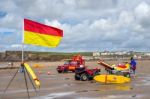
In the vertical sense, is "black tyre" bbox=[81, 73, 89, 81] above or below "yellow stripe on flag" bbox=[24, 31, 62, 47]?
below

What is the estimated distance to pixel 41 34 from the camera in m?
16.7

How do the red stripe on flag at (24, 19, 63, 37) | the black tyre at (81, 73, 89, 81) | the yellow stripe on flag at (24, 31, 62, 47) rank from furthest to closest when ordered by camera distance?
the black tyre at (81, 73, 89, 81) < the red stripe on flag at (24, 19, 63, 37) < the yellow stripe on flag at (24, 31, 62, 47)

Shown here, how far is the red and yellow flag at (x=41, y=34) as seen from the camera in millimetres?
16422

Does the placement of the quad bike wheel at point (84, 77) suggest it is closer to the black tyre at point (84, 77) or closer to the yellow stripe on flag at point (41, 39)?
the black tyre at point (84, 77)

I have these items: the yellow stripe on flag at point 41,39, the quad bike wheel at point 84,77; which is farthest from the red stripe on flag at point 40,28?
the quad bike wheel at point 84,77

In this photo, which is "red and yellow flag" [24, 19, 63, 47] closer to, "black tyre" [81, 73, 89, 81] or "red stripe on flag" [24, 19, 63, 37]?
"red stripe on flag" [24, 19, 63, 37]

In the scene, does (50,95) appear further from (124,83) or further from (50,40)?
(124,83)

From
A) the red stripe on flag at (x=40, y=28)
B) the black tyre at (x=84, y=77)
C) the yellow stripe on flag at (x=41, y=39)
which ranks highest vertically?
the red stripe on flag at (x=40, y=28)

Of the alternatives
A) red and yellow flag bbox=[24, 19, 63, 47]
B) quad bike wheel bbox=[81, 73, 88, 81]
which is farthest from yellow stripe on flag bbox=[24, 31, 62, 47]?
quad bike wheel bbox=[81, 73, 88, 81]

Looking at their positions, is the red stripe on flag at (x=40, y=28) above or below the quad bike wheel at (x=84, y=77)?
above

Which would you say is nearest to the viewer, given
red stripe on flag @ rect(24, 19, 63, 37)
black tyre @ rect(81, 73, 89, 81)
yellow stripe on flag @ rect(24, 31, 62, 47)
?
yellow stripe on flag @ rect(24, 31, 62, 47)

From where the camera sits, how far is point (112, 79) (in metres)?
27.2

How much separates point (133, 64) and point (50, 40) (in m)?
18.4

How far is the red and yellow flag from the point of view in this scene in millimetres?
16422
